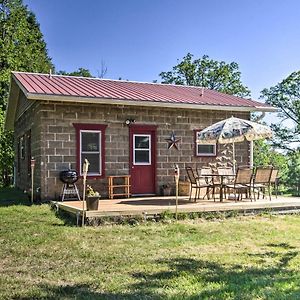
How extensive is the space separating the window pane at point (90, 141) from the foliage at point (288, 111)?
63.0 ft

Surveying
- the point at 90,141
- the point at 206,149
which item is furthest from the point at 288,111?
the point at 90,141

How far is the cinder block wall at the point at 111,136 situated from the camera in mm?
11477

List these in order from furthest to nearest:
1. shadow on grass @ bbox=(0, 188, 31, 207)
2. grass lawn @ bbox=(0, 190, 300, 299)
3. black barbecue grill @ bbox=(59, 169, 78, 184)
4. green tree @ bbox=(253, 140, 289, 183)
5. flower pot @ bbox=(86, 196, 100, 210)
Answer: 1. green tree @ bbox=(253, 140, 289, 183)
2. shadow on grass @ bbox=(0, 188, 31, 207)
3. black barbecue grill @ bbox=(59, 169, 78, 184)
4. flower pot @ bbox=(86, 196, 100, 210)
5. grass lawn @ bbox=(0, 190, 300, 299)

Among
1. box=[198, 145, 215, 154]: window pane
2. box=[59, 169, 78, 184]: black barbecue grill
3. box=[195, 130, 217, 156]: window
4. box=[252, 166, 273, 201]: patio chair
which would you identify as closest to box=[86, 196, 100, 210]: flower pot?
box=[59, 169, 78, 184]: black barbecue grill

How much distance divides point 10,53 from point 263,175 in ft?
60.6

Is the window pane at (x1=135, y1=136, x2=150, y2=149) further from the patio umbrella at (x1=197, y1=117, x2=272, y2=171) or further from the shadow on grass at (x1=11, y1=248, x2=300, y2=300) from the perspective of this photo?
the shadow on grass at (x1=11, y1=248, x2=300, y2=300)

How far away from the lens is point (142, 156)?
12758 millimetres

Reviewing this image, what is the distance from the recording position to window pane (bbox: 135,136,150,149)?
498 inches

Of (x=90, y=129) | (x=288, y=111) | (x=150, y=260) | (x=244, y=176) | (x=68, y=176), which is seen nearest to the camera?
(x=150, y=260)

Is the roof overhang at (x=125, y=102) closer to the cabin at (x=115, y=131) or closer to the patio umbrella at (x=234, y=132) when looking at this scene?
the cabin at (x=115, y=131)

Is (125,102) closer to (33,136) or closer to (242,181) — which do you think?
(33,136)

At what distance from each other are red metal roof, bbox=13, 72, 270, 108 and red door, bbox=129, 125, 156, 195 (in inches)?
41.0

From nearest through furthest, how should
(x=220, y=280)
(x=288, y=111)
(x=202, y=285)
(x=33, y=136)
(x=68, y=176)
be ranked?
(x=202, y=285) → (x=220, y=280) → (x=68, y=176) → (x=33, y=136) → (x=288, y=111)

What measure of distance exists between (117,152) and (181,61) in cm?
2152
